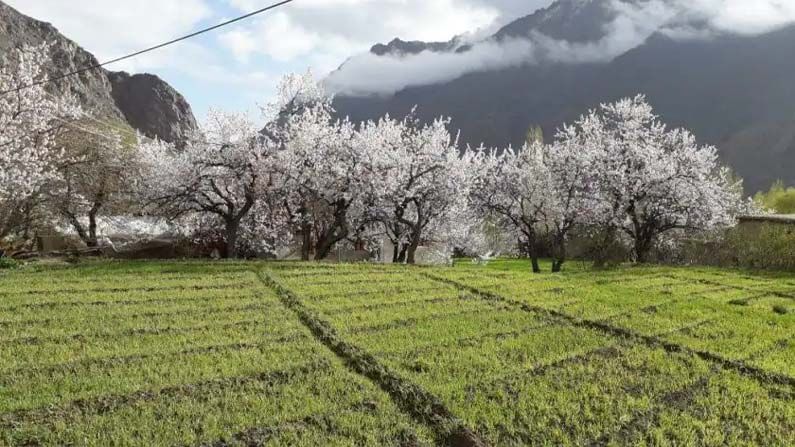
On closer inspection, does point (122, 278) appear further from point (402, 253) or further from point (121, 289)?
point (402, 253)

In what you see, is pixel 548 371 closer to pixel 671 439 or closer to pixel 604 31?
pixel 671 439

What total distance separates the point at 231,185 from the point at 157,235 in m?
6.73

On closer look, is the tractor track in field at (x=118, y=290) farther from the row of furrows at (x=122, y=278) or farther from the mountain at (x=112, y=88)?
the mountain at (x=112, y=88)

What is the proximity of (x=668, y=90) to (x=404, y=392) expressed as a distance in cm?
15514

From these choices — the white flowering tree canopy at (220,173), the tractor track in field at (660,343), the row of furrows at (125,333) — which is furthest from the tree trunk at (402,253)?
the row of furrows at (125,333)

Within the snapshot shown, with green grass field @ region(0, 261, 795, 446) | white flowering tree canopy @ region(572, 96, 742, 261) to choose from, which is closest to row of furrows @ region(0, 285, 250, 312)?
Result: green grass field @ region(0, 261, 795, 446)

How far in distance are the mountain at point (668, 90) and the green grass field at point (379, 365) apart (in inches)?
4189

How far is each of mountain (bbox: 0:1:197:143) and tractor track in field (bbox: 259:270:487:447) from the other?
9152 centimetres

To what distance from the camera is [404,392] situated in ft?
23.7

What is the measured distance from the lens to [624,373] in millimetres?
8234

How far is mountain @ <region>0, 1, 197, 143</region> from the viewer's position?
89125 mm

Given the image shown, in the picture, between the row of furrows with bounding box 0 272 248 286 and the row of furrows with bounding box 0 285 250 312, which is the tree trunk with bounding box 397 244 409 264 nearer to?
the row of furrows with bounding box 0 272 248 286

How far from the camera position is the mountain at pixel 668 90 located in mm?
111188

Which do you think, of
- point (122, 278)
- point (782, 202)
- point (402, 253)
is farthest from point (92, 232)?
point (782, 202)
